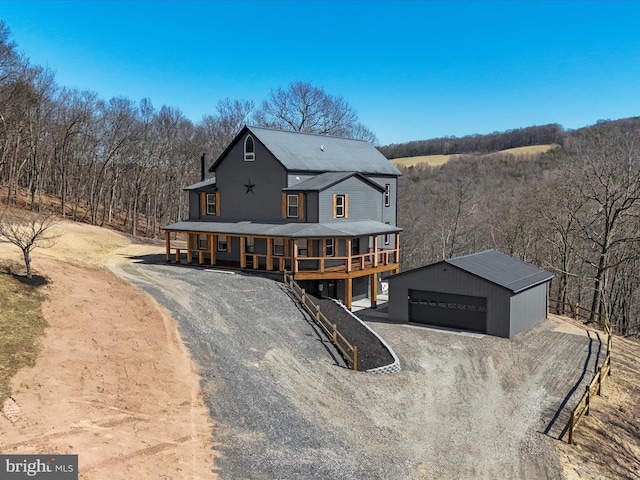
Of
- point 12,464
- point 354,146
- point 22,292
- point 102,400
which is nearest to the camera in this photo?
point 12,464

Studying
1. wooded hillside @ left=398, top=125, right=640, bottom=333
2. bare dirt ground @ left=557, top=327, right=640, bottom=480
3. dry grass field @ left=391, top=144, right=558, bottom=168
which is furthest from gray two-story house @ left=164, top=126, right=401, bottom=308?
dry grass field @ left=391, top=144, right=558, bottom=168

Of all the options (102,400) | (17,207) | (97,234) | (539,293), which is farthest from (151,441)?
(17,207)

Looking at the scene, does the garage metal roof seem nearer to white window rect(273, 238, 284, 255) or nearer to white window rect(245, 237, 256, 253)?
white window rect(273, 238, 284, 255)

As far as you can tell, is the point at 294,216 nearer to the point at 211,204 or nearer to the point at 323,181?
the point at 323,181

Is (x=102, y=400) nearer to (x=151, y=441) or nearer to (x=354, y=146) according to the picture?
(x=151, y=441)

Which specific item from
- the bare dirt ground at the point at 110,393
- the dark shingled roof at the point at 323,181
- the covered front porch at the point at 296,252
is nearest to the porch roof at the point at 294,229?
the covered front porch at the point at 296,252

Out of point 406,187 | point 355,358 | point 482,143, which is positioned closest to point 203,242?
point 355,358
